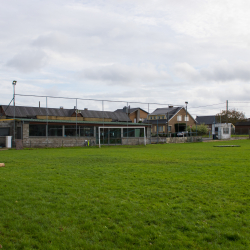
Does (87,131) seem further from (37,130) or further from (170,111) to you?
(170,111)

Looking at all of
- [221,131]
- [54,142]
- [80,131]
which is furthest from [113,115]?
[54,142]

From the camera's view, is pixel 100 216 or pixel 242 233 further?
pixel 100 216

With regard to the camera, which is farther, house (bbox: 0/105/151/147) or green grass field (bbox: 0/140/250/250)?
house (bbox: 0/105/151/147)

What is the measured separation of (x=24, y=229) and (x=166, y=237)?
2.44 meters

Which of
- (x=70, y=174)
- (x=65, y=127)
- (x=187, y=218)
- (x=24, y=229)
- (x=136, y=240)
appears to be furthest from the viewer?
(x=65, y=127)

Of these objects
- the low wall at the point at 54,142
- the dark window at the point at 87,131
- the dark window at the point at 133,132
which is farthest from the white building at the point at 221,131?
the low wall at the point at 54,142

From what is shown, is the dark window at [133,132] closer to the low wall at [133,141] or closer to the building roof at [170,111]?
the low wall at [133,141]

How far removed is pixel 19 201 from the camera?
20.5ft

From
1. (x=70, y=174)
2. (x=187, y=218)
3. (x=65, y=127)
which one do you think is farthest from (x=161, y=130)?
(x=187, y=218)

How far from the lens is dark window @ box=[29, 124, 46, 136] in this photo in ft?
92.4

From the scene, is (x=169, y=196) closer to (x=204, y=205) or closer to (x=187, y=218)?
(x=204, y=205)

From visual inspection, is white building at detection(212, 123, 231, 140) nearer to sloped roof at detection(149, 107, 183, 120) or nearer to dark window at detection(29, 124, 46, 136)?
sloped roof at detection(149, 107, 183, 120)

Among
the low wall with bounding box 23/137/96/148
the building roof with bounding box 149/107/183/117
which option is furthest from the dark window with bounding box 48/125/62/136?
the building roof with bounding box 149/107/183/117

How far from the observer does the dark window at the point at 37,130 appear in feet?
92.4
